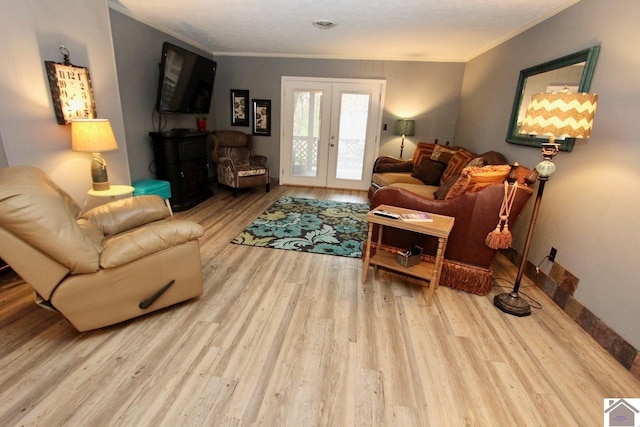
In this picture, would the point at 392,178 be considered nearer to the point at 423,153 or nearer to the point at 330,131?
the point at 423,153

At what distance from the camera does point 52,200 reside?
4.90 feet

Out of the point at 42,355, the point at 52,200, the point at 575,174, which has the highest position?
the point at 575,174

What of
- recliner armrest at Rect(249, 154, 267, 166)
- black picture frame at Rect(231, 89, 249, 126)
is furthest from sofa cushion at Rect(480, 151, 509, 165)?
black picture frame at Rect(231, 89, 249, 126)

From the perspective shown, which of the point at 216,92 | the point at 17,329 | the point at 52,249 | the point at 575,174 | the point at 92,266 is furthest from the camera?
the point at 216,92

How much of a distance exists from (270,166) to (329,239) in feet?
9.76

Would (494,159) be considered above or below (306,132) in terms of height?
below

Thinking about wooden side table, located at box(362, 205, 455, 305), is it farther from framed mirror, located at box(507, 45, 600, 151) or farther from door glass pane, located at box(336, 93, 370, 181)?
door glass pane, located at box(336, 93, 370, 181)

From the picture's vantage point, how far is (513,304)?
2184 millimetres

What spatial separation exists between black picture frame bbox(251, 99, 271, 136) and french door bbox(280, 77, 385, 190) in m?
0.29

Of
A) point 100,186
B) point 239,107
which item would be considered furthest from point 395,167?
point 100,186

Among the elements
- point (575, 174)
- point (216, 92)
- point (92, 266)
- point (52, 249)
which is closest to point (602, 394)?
point (575, 174)

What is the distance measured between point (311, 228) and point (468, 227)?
6.02 ft

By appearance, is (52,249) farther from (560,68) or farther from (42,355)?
(560,68)

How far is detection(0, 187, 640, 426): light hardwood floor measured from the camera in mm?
1357
